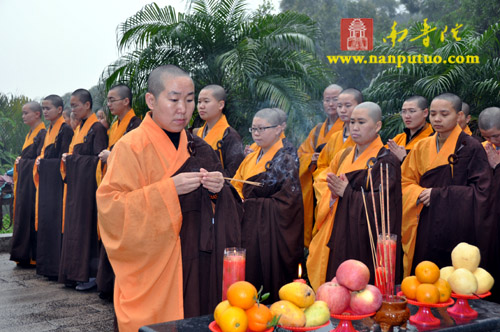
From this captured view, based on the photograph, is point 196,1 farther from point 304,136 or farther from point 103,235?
point 103,235

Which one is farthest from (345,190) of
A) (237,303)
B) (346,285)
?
(237,303)

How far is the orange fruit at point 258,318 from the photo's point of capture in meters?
2.11

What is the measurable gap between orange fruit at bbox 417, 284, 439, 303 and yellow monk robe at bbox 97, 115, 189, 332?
129 cm

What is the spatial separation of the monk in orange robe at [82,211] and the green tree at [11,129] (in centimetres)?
593

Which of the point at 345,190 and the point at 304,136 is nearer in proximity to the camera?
the point at 345,190

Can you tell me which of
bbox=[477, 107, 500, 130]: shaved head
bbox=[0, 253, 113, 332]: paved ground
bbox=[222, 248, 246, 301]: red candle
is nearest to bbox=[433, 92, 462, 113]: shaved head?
bbox=[477, 107, 500, 130]: shaved head

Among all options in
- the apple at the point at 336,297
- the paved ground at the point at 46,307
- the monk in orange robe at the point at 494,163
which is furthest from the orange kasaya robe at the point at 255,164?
the apple at the point at 336,297

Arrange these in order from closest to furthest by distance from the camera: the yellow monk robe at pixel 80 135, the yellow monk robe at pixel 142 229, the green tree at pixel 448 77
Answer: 1. the yellow monk robe at pixel 142 229
2. the yellow monk robe at pixel 80 135
3. the green tree at pixel 448 77

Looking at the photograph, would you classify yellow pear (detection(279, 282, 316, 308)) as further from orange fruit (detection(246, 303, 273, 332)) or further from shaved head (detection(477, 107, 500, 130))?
shaved head (detection(477, 107, 500, 130))

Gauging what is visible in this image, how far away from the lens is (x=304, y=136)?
8.18 metres

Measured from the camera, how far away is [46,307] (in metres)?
5.77

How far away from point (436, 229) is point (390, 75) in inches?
170

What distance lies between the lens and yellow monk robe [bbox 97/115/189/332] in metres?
3.02

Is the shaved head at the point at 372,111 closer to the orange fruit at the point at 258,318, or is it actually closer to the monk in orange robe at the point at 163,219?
the monk in orange robe at the point at 163,219
